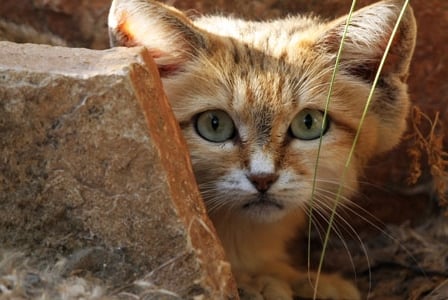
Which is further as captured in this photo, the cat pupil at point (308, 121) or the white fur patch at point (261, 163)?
the cat pupil at point (308, 121)

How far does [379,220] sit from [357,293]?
514mm

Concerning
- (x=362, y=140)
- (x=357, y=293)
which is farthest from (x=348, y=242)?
(x=362, y=140)

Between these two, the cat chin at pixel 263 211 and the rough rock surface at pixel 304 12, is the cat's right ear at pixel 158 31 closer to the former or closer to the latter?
the cat chin at pixel 263 211

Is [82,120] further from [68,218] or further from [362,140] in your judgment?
[362,140]

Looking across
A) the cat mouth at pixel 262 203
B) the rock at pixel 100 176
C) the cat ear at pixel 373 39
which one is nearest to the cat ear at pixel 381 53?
the cat ear at pixel 373 39

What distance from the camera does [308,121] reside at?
225cm

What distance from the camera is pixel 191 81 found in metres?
2.29

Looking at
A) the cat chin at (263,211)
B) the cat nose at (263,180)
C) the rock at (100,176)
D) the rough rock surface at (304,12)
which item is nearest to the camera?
the rock at (100,176)

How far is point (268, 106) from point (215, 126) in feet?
0.52

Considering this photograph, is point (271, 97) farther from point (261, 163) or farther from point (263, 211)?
point (263, 211)

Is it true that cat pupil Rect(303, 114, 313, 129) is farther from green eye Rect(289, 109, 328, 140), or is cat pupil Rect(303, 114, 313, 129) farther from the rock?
the rock

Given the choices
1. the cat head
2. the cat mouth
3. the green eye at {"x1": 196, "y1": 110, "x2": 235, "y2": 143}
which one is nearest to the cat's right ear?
the cat head

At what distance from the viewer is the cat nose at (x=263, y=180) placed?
2.08 m

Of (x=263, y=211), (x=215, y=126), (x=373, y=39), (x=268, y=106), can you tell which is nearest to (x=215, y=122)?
(x=215, y=126)
